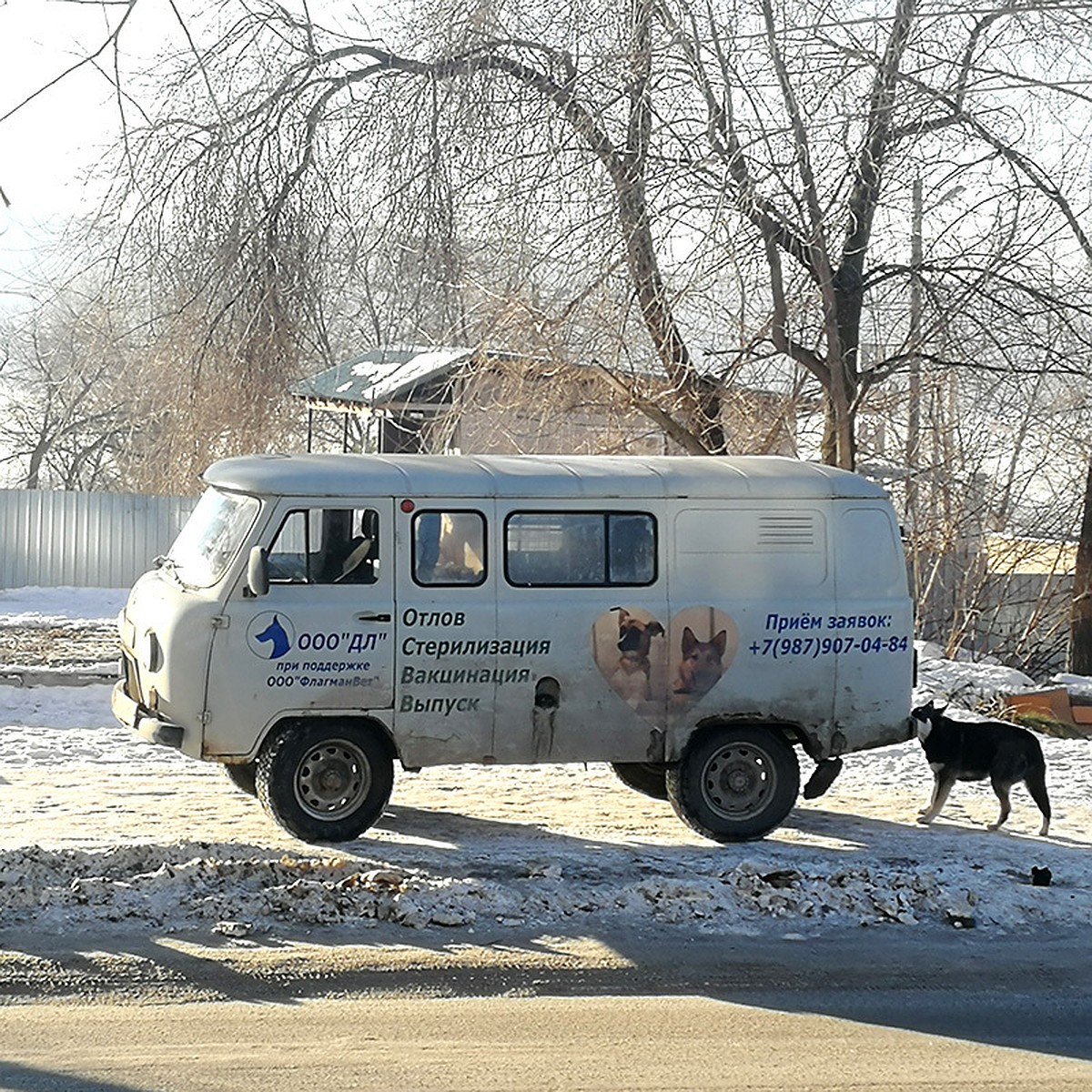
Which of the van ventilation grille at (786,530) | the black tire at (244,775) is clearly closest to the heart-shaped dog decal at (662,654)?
the van ventilation grille at (786,530)

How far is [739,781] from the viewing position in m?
10.6

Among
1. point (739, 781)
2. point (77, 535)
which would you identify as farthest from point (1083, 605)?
point (77, 535)

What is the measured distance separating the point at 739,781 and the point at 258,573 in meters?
3.36

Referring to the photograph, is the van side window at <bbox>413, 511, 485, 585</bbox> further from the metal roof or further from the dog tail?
the metal roof

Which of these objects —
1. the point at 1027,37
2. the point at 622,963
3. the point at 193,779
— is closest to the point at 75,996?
the point at 622,963

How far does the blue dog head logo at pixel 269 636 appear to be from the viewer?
973 centimetres

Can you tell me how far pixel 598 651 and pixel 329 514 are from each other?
6.11ft

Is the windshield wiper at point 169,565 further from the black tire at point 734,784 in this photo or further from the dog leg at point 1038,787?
the dog leg at point 1038,787

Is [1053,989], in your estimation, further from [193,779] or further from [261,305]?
[261,305]

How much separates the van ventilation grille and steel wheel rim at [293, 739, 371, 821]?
2.89 metres

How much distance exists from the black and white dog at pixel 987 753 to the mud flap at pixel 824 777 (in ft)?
1.92

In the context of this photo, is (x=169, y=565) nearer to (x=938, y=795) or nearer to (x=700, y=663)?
(x=700, y=663)

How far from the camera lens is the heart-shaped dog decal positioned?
1028 centimetres

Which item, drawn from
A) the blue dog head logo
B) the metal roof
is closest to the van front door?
the blue dog head logo
